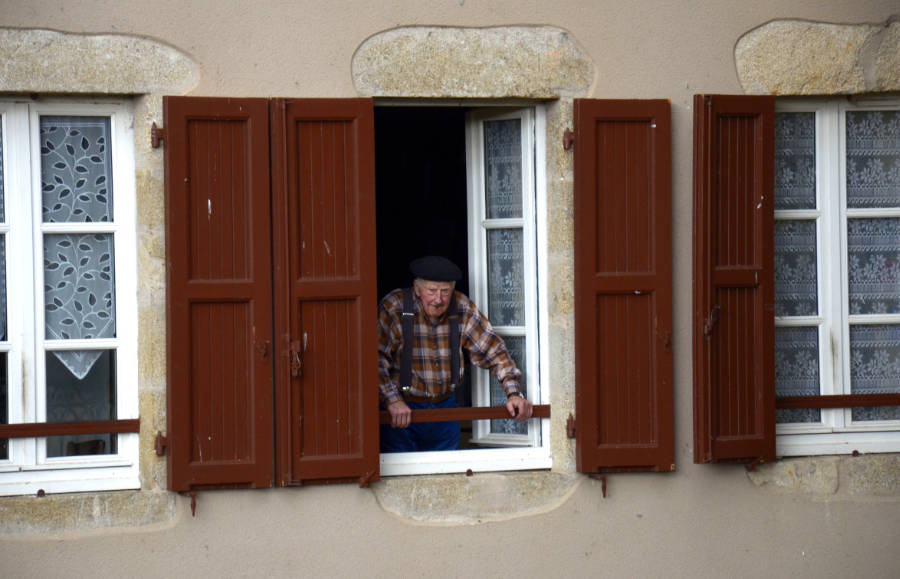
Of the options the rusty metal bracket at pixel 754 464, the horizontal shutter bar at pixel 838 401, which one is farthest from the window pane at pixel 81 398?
the horizontal shutter bar at pixel 838 401

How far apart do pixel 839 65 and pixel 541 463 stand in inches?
81.4

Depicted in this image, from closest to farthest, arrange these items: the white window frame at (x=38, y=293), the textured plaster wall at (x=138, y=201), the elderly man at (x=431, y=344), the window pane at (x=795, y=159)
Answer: the textured plaster wall at (x=138, y=201) < the white window frame at (x=38, y=293) < the elderly man at (x=431, y=344) < the window pane at (x=795, y=159)

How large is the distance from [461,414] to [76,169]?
71.1 inches

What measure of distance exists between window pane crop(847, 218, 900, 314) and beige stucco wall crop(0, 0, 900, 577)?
61cm

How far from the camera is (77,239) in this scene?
14.9ft

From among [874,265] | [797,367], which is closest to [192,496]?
[797,367]

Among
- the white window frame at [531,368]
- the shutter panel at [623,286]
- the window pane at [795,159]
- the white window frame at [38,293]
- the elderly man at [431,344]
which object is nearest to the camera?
the white window frame at [38,293]

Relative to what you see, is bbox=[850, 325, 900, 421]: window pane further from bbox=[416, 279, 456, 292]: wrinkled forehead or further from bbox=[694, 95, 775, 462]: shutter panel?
bbox=[416, 279, 456, 292]: wrinkled forehead

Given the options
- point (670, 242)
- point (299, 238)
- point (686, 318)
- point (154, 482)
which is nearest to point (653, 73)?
point (670, 242)

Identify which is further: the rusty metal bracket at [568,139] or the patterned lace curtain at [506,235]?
the patterned lace curtain at [506,235]

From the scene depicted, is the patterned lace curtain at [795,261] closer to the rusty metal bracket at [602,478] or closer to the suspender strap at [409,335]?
the rusty metal bracket at [602,478]

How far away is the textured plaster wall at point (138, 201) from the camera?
4.38 m

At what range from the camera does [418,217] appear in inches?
295

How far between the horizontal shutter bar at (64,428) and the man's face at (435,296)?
4.15 feet
